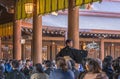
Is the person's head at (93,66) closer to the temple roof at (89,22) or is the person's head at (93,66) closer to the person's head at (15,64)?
the person's head at (15,64)

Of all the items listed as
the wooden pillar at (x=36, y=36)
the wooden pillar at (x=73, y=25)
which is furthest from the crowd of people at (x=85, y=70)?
the wooden pillar at (x=36, y=36)

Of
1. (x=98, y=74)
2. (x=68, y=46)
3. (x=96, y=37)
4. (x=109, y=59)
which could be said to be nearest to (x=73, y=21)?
(x=68, y=46)

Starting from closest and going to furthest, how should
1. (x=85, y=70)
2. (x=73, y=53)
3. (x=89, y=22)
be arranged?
1. (x=85, y=70)
2. (x=73, y=53)
3. (x=89, y=22)

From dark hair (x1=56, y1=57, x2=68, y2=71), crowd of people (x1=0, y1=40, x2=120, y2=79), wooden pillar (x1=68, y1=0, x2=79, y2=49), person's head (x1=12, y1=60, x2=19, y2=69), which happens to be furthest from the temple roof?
dark hair (x1=56, y1=57, x2=68, y2=71)

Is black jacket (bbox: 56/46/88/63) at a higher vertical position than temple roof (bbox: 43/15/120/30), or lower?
higher

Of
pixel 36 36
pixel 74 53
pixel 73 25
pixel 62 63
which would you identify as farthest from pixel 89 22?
pixel 62 63

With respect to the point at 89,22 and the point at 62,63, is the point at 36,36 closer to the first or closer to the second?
the point at 62,63

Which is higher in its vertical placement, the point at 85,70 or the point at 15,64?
the point at 85,70

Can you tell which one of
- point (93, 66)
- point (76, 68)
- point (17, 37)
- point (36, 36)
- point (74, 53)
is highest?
point (93, 66)

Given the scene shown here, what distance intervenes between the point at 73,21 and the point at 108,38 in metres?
16.1

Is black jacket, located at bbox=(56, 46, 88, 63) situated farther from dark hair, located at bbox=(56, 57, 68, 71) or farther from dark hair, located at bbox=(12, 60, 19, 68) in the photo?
dark hair, located at bbox=(56, 57, 68, 71)

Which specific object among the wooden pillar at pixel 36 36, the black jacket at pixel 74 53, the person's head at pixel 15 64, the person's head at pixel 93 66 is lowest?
the wooden pillar at pixel 36 36

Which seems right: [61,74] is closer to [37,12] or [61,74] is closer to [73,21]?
[73,21]

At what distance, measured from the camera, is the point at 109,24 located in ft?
97.5
